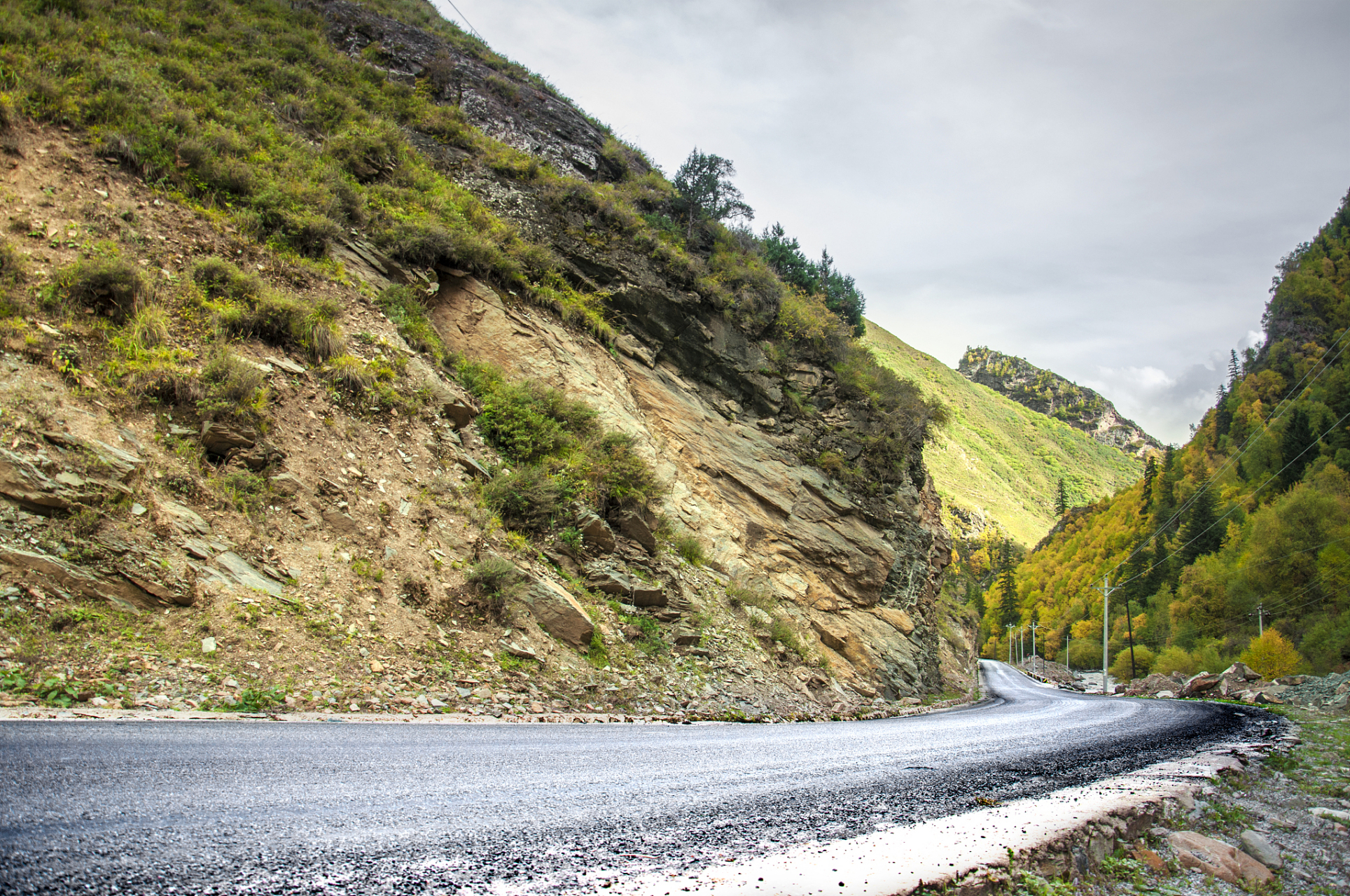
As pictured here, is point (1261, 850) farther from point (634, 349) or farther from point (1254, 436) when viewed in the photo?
point (1254, 436)

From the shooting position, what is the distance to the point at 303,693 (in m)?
6.12

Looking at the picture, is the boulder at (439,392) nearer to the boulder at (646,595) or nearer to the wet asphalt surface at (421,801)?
the boulder at (646,595)

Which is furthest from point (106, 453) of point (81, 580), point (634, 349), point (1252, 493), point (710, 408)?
point (1252, 493)

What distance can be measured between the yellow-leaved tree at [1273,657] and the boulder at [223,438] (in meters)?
43.8

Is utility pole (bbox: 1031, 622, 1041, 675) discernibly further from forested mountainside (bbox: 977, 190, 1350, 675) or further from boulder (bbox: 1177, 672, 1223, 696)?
boulder (bbox: 1177, 672, 1223, 696)

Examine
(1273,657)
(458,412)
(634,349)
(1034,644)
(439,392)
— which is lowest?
(1034,644)

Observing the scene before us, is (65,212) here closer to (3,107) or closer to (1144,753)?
(3,107)

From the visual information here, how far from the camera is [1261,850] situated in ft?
9.32

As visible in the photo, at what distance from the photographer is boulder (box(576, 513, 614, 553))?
11766 mm

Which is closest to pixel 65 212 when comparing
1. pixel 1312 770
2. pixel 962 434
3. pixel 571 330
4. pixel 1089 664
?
pixel 571 330

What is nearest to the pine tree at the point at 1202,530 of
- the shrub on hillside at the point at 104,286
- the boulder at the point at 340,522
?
the boulder at the point at 340,522

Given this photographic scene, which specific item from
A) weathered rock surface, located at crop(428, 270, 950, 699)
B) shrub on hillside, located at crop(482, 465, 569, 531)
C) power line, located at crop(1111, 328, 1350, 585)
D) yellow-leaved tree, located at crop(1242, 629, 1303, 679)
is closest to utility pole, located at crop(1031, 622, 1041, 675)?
power line, located at crop(1111, 328, 1350, 585)

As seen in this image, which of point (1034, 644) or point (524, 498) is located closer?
point (524, 498)

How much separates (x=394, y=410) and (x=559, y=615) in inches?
183
